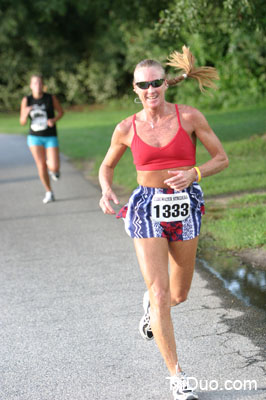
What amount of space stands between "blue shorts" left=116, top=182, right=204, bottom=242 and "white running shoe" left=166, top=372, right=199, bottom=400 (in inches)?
34.3

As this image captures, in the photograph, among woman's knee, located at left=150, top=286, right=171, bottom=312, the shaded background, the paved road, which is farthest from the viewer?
the shaded background

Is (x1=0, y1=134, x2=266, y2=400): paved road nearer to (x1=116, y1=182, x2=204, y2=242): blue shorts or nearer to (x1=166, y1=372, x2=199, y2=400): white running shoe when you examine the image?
(x1=166, y1=372, x2=199, y2=400): white running shoe

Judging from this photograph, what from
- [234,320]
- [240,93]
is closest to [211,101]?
[240,93]

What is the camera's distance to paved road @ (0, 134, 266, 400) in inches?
175

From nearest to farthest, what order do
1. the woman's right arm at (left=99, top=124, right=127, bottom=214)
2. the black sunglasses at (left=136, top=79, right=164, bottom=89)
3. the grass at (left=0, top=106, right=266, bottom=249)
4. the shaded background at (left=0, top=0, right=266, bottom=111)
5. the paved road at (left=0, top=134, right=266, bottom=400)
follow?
the paved road at (left=0, top=134, right=266, bottom=400) → the black sunglasses at (left=136, top=79, right=164, bottom=89) → the woman's right arm at (left=99, top=124, right=127, bottom=214) → the grass at (left=0, top=106, right=266, bottom=249) → the shaded background at (left=0, top=0, right=266, bottom=111)

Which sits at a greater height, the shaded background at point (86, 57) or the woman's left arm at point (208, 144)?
the woman's left arm at point (208, 144)

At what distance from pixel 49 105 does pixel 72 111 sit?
38.9 m

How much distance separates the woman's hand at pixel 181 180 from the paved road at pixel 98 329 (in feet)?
3.84

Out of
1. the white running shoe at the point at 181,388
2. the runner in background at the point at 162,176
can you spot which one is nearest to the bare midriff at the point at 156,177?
the runner in background at the point at 162,176

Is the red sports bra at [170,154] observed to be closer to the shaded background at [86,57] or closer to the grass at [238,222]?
the grass at [238,222]

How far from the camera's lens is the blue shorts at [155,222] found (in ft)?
14.9

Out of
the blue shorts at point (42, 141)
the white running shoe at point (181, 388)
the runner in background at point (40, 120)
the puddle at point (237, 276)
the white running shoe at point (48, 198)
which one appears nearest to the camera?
the white running shoe at point (181, 388)

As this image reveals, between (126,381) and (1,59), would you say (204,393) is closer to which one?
(126,381)

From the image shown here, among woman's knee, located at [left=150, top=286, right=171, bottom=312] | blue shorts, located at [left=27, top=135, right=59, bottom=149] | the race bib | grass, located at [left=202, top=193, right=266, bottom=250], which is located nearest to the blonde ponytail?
the race bib
